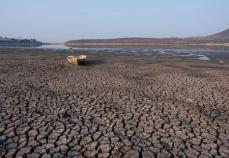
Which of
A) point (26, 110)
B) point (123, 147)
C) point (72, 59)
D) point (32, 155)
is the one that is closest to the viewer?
→ point (32, 155)

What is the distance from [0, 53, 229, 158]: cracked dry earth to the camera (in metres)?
6.31

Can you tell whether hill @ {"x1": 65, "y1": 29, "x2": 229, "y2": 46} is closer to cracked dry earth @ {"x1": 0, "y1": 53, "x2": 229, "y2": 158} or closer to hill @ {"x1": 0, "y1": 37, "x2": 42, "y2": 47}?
hill @ {"x1": 0, "y1": 37, "x2": 42, "y2": 47}

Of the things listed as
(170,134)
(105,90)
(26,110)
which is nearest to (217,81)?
(105,90)

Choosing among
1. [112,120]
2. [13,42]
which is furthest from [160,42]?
[112,120]

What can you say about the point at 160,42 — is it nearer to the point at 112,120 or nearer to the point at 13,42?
the point at 13,42

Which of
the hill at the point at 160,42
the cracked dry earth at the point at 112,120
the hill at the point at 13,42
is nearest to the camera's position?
the cracked dry earth at the point at 112,120

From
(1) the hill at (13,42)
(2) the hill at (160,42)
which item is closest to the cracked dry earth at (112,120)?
(1) the hill at (13,42)

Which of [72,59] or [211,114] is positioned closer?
[211,114]

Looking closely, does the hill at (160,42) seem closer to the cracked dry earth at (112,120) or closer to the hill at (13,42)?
the hill at (13,42)

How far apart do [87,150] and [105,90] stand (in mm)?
6234

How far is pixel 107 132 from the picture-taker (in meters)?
7.27

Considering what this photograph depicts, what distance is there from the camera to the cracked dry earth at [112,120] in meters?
6.31

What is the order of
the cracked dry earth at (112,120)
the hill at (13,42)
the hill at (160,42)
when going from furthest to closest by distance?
the hill at (160,42), the hill at (13,42), the cracked dry earth at (112,120)

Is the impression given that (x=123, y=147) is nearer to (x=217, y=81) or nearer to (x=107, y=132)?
(x=107, y=132)
